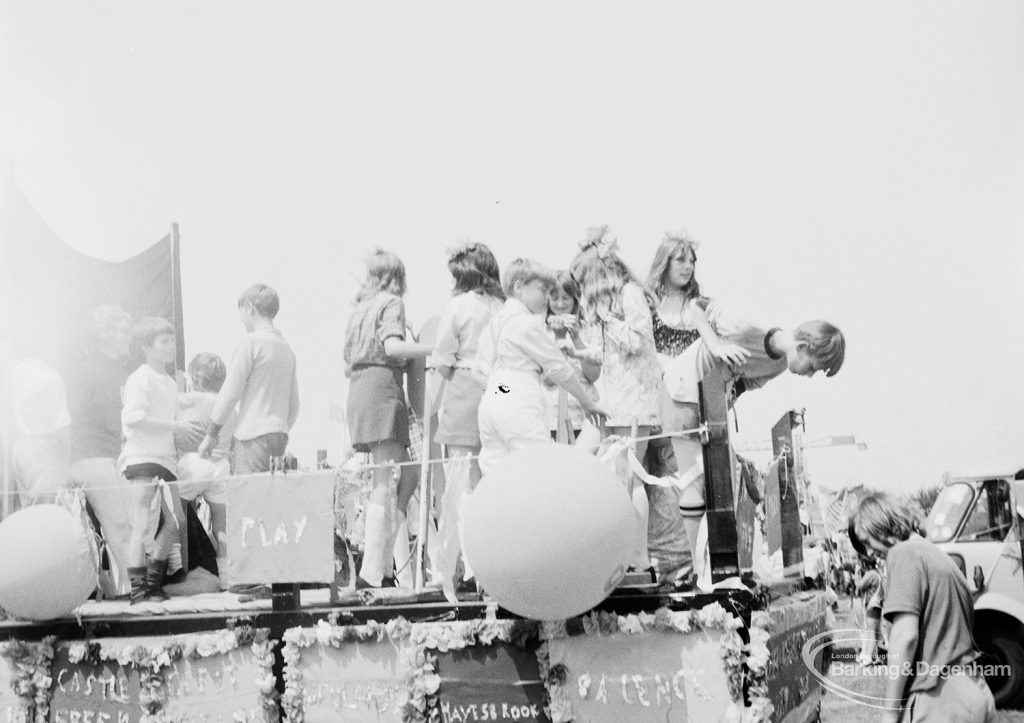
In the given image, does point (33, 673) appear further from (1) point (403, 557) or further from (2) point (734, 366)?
(2) point (734, 366)

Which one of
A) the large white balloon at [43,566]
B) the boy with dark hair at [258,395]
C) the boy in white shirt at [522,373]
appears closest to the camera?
the boy in white shirt at [522,373]

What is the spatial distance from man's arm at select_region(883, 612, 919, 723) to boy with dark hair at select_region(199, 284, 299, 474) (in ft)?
8.48

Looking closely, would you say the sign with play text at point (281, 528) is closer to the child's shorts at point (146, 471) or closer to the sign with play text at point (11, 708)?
the child's shorts at point (146, 471)

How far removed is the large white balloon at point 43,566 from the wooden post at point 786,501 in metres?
2.79

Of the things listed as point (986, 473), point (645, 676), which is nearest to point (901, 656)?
point (645, 676)

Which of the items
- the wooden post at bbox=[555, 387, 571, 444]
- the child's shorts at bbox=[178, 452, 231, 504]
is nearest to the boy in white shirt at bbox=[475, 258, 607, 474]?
the wooden post at bbox=[555, 387, 571, 444]

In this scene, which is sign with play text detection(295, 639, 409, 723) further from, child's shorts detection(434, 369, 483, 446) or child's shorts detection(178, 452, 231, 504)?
child's shorts detection(178, 452, 231, 504)

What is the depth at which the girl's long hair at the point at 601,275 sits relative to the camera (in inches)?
161

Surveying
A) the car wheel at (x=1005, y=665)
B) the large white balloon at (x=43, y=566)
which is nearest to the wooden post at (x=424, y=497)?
the large white balloon at (x=43, y=566)

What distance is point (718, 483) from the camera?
140 inches

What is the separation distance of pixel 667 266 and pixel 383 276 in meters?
1.23

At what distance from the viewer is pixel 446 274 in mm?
4707

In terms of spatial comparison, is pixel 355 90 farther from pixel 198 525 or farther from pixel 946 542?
pixel 946 542

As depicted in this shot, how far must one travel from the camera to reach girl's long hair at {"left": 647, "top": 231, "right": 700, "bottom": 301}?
13.5ft
